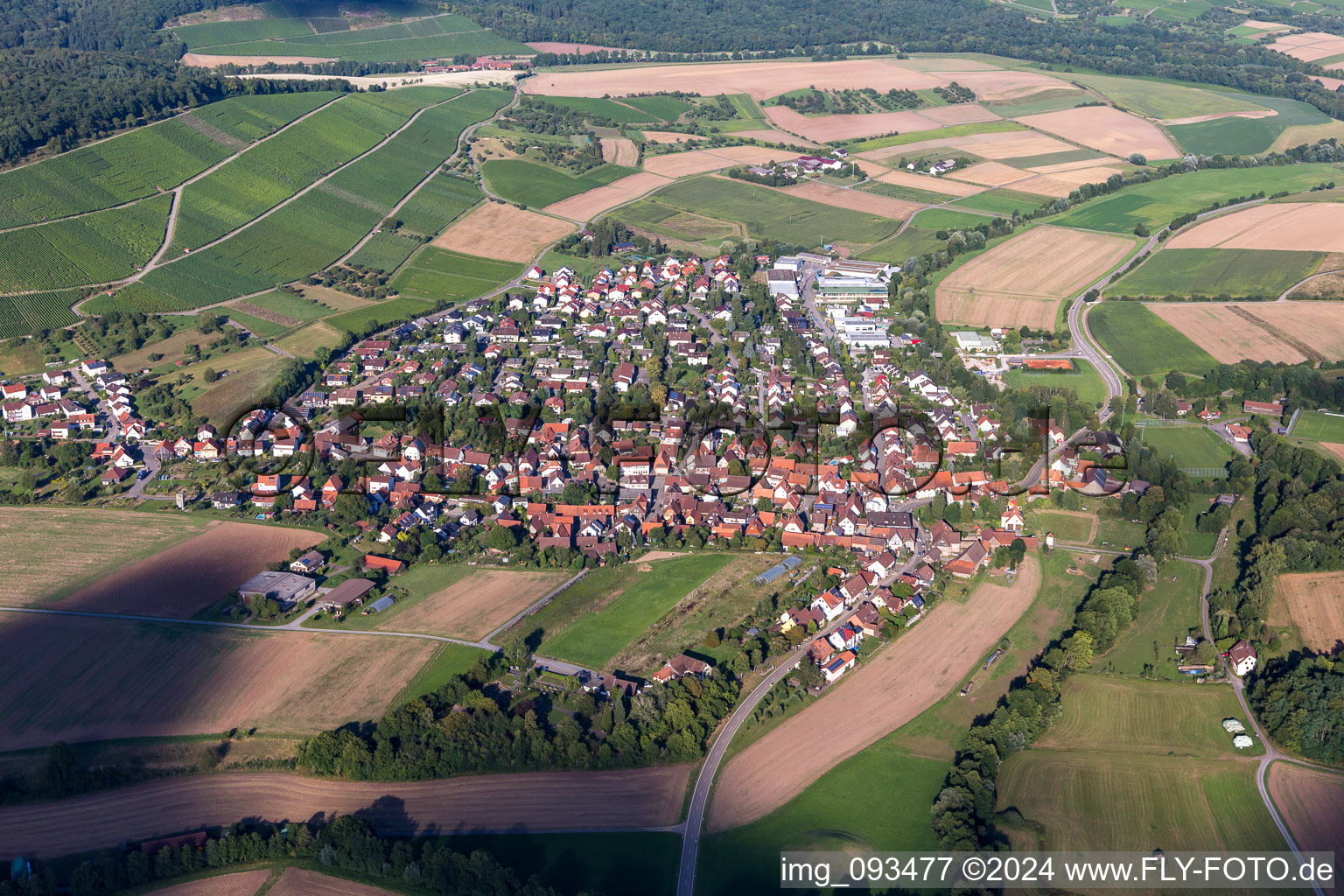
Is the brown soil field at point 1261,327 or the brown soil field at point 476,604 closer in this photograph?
the brown soil field at point 476,604

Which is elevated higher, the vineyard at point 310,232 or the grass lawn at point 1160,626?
the vineyard at point 310,232

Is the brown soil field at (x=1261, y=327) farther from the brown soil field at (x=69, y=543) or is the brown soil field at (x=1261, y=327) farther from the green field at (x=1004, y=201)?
the brown soil field at (x=69, y=543)

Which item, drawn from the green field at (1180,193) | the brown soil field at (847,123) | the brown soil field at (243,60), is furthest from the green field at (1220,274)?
the brown soil field at (243,60)

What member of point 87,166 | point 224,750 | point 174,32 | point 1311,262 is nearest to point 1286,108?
point 1311,262

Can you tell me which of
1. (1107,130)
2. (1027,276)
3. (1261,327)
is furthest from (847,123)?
(1261,327)

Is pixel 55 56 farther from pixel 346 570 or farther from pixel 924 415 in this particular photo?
pixel 924 415

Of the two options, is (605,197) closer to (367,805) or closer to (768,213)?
(768,213)
